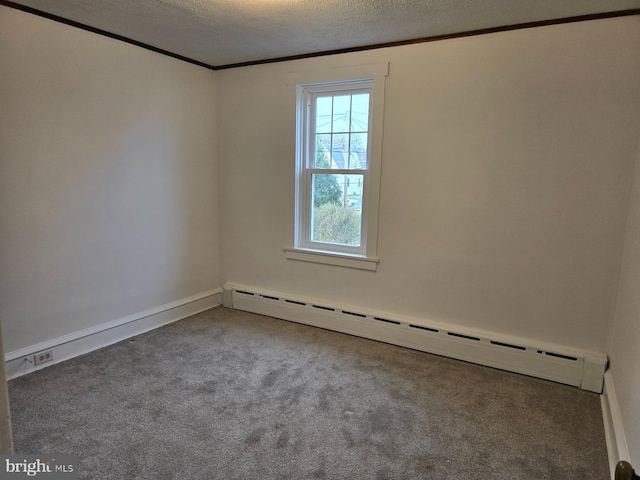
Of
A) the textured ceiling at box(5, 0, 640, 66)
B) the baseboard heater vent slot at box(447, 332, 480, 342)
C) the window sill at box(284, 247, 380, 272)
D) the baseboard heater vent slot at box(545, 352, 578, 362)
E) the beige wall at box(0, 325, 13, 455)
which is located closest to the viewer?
the beige wall at box(0, 325, 13, 455)

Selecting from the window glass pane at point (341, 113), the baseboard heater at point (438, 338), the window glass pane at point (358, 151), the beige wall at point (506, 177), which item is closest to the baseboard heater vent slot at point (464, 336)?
the baseboard heater at point (438, 338)

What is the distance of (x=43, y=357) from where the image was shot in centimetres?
282

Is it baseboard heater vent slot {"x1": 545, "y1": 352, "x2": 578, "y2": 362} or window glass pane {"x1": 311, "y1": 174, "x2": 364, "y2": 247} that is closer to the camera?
baseboard heater vent slot {"x1": 545, "y1": 352, "x2": 578, "y2": 362}

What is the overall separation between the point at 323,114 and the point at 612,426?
302 cm

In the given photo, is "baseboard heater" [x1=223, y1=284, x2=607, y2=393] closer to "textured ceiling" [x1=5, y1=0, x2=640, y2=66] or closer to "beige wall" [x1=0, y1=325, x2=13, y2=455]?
"textured ceiling" [x1=5, y1=0, x2=640, y2=66]

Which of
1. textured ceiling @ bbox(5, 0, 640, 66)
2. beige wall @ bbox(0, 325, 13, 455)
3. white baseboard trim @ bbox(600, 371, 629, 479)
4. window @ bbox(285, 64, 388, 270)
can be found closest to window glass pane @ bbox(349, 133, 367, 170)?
window @ bbox(285, 64, 388, 270)

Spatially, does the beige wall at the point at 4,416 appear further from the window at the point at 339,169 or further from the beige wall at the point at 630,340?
the window at the point at 339,169

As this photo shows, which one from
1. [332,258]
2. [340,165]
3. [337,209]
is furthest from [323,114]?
[332,258]

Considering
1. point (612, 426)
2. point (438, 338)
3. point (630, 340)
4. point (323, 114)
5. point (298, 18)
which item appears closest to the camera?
point (630, 340)

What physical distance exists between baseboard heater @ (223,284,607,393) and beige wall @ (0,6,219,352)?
86 centimetres

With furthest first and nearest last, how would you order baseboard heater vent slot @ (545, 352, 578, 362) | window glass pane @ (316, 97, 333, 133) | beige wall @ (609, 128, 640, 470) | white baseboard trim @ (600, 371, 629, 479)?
1. window glass pane @ (316, 97, 333, 133)
2. baseboard heater vent slot @ (545, 352, 578, 362)
3. white baseboard trim @ (600, 371, 629, 479)
4. beige wall @ (609, 128, 640, 470)

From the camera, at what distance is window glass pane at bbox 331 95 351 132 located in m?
3.51

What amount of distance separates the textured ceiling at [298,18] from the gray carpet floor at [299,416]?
240cm

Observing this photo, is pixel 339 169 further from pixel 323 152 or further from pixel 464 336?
pixel 464 336
